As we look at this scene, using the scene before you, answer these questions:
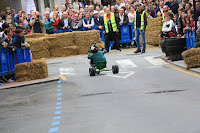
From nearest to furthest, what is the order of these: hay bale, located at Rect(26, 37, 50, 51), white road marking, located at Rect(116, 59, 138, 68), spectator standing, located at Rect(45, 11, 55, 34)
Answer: white road marking, located at Rect(116, 59, 138, 68) → hay bale, located at Rect(26, 37, 50, 51) → spectator standing, located at Rect(45, 11, 55, 34)

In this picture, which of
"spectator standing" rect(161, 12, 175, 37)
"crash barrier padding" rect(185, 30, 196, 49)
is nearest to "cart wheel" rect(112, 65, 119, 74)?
"crash barrier padding" rect(185, 30, 196, 49)

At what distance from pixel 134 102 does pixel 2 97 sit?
4742 mm

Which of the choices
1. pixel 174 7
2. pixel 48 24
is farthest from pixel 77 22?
pixel 174 7

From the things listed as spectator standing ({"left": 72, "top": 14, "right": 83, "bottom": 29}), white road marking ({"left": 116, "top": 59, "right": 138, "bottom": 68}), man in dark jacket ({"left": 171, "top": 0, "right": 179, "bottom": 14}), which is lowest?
white road marking ({"left": 116, "top": 59, "right": 138, "bottom": 68})

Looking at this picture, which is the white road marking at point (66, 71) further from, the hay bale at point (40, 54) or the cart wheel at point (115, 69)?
the hay bale at point (40, 54)

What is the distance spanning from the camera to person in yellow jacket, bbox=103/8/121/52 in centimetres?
2502

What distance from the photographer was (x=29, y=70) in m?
16.6

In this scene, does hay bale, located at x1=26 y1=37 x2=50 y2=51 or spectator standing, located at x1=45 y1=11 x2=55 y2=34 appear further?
spectator standing, located at x1=45 y1=11 x2=55 y2=34

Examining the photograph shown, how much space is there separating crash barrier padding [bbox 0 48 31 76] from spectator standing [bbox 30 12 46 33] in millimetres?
8197

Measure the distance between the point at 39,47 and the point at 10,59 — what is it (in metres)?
7.77

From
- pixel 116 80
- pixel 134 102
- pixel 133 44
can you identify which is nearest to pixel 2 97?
pixel 116 80

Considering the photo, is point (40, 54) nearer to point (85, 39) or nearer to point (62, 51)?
point (62, 51)

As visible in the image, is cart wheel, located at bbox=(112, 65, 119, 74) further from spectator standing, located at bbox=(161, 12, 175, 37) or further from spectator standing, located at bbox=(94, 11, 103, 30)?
spectator standing, located at bbox=(94, 11, 103, 30)

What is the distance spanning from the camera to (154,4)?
28516 mm
